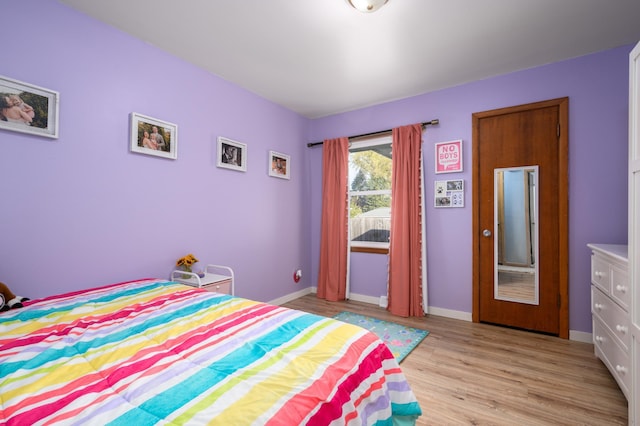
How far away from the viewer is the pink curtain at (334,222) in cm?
398

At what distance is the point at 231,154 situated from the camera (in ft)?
10.4

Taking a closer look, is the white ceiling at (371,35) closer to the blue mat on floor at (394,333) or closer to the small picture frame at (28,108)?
the small picture frame at (28,108)

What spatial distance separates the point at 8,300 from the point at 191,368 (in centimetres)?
151

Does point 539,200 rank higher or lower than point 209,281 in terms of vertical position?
higher

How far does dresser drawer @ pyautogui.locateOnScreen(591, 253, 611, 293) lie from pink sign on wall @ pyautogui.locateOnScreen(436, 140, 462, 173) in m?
1.43

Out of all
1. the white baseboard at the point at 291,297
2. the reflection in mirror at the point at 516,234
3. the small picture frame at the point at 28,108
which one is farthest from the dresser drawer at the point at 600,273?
the small picture frame at the point at 28,108

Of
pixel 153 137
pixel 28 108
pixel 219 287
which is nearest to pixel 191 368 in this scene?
pixel 219 287

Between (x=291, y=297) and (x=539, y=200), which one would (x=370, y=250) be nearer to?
(x=291, y=297)

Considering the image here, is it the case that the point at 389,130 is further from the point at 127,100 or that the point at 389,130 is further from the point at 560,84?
the point at 127,100

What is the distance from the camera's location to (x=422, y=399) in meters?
1.83

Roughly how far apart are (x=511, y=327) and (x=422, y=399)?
179cm

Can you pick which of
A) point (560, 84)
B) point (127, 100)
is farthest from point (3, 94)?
point (560, 84)

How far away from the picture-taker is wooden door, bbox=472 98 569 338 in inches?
108

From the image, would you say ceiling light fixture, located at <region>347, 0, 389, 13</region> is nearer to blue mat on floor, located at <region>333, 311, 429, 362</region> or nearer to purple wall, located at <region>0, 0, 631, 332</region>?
purple wall, located at <region>0, 0, 631, 332</region>
